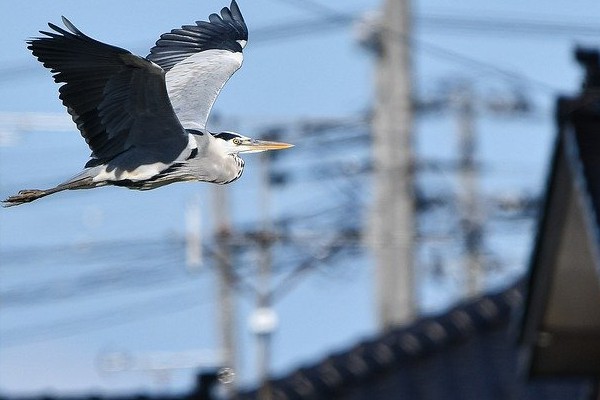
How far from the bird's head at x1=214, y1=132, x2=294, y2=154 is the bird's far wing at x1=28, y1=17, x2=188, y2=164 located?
0.78 feet

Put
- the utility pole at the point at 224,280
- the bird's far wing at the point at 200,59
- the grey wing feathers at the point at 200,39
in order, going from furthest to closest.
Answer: the utility pole at the point at 224,280, the grey wing feathers at the point at 200,39, the bird's far wing at the point at 200,59

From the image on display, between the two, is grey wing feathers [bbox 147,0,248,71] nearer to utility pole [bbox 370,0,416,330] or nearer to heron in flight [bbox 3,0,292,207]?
heron in flight [bbox 3,0,292,207]

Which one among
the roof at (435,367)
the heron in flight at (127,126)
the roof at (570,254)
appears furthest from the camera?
the roof at (435,367)

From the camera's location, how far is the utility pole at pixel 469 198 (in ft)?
101

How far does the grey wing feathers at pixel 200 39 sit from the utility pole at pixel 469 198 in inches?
698

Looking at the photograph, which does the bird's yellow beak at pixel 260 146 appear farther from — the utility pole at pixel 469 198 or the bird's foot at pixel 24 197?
the utility pole at pixel 469 198

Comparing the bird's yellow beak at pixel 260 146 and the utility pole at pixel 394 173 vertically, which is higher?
the bird's yellow beak at pixel 260 146

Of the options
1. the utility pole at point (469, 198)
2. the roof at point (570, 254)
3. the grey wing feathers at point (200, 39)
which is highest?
the grey wing feathers at point (200, 39)

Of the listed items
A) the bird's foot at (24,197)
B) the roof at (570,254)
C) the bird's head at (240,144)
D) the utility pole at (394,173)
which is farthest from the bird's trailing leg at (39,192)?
the utility pole at (394,173)

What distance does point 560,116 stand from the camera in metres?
14.7

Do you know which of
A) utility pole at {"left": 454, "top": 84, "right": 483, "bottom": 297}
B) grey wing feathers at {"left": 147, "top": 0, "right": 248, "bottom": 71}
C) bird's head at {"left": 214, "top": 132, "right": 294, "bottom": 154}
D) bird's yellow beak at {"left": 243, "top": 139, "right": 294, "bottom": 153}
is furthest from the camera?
utility pole at {"left": 454, "top": 84, "right": 483, "bottom": 297}

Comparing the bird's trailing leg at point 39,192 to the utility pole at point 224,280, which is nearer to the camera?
the bird's trailing leg at point 39,192

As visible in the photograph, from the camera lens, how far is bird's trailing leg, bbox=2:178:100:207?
8.88m

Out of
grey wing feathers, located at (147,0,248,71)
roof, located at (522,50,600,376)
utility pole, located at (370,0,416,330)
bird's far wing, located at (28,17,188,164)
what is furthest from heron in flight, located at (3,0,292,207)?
utility pole, located at (370,0,416,330)
